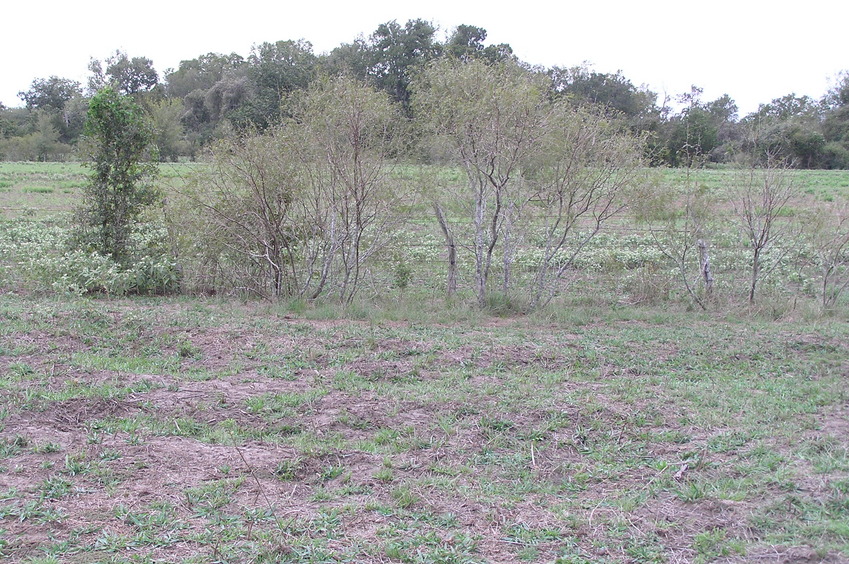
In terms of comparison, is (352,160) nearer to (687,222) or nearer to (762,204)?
(687,222)

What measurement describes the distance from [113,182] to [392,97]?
5404mm

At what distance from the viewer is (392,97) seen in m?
12.8

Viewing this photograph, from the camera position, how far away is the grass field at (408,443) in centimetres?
356

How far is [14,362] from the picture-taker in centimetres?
665

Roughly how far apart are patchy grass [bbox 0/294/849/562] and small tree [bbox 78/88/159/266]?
385cm

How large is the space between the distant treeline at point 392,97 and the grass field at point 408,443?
482 centimetres

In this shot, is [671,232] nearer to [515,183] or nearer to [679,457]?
[515,183]

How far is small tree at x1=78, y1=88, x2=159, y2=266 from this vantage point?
12188 millimetres

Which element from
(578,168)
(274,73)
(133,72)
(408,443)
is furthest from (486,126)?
(133,72)

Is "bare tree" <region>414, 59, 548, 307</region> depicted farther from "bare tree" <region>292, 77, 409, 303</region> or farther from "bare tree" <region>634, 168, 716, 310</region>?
"bare tree" <region>634, 168, 716, 310</region>

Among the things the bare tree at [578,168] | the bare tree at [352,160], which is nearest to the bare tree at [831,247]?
the bare tree at [578,168]

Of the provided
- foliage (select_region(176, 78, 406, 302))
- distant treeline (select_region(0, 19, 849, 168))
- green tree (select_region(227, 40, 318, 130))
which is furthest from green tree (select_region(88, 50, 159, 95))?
foliage (select_region(176, 78, 406, 302))

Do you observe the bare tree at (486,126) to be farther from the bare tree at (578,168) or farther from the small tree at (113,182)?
the small tree at (113,182)

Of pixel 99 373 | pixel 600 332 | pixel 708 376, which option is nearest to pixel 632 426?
pixel 708 376
